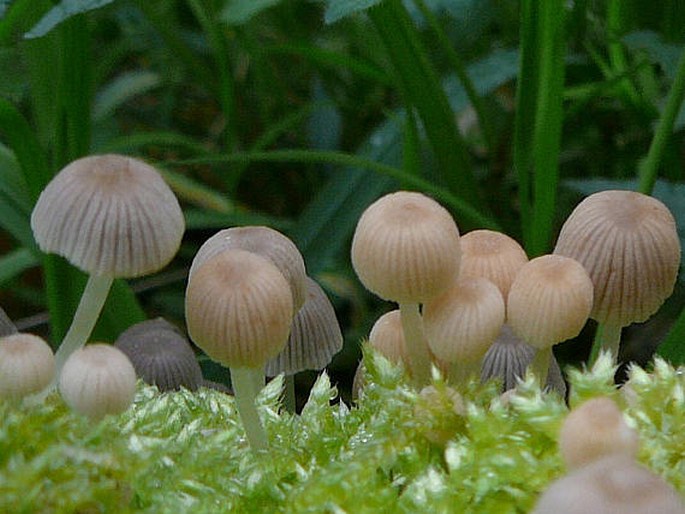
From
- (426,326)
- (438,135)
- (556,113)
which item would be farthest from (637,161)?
(426,326)

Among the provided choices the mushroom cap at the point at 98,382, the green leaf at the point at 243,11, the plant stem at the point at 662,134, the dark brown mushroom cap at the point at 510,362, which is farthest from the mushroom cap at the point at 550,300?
the green leaf at the point at 243,11

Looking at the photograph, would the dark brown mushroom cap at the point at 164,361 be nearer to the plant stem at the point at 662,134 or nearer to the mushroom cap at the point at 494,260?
the mushroom cap at the point at 494,260

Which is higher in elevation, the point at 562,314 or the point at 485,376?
the point at 562,314

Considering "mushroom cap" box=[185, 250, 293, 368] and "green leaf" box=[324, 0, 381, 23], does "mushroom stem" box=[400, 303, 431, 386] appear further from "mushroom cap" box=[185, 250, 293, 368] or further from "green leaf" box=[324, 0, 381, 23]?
"green leaf" box=[324, 0, 381, 23]

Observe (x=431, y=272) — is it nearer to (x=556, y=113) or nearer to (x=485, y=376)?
(x=485, y=376)

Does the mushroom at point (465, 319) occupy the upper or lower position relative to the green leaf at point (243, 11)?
lower

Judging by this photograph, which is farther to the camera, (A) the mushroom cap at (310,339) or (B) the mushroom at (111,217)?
(A) the mushroom cap at (310,339)

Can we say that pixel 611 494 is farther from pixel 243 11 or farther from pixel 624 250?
pixel 243 11
